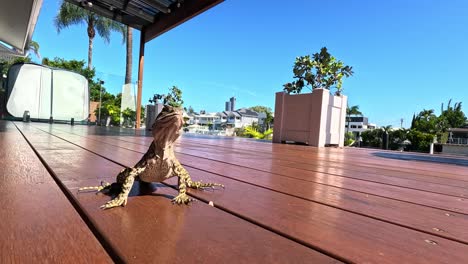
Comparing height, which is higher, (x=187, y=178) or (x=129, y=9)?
(x=129, y=9)

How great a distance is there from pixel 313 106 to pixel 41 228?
209 inches

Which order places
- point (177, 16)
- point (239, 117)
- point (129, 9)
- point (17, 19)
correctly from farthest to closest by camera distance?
point (239, 117) → point (17, 19) → point (129, 9) → point (177, 16)

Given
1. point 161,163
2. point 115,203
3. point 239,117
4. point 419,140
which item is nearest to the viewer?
point 115,203

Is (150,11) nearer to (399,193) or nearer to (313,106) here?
(313,106)

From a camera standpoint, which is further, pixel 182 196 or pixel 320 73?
pixel 320 73

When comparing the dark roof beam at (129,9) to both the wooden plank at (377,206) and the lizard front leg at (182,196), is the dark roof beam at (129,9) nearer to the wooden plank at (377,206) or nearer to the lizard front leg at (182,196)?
the wooden plank at (377,206)

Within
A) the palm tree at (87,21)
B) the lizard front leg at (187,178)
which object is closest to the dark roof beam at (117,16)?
the lizard front leg at (187,178)

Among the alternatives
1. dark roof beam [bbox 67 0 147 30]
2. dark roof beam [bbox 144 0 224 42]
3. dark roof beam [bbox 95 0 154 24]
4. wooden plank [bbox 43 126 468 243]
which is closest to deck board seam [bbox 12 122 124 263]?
wooden plank [bbox 43 126 468 243]

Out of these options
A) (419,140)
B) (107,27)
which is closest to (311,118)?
(107,27)

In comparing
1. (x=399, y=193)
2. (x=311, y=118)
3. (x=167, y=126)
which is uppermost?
(x=311, y=118)

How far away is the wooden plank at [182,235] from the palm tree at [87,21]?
2042 centimetres

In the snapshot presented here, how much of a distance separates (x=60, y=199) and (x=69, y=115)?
10.6 m

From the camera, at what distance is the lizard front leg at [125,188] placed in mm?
770

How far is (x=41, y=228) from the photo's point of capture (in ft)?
1.94
